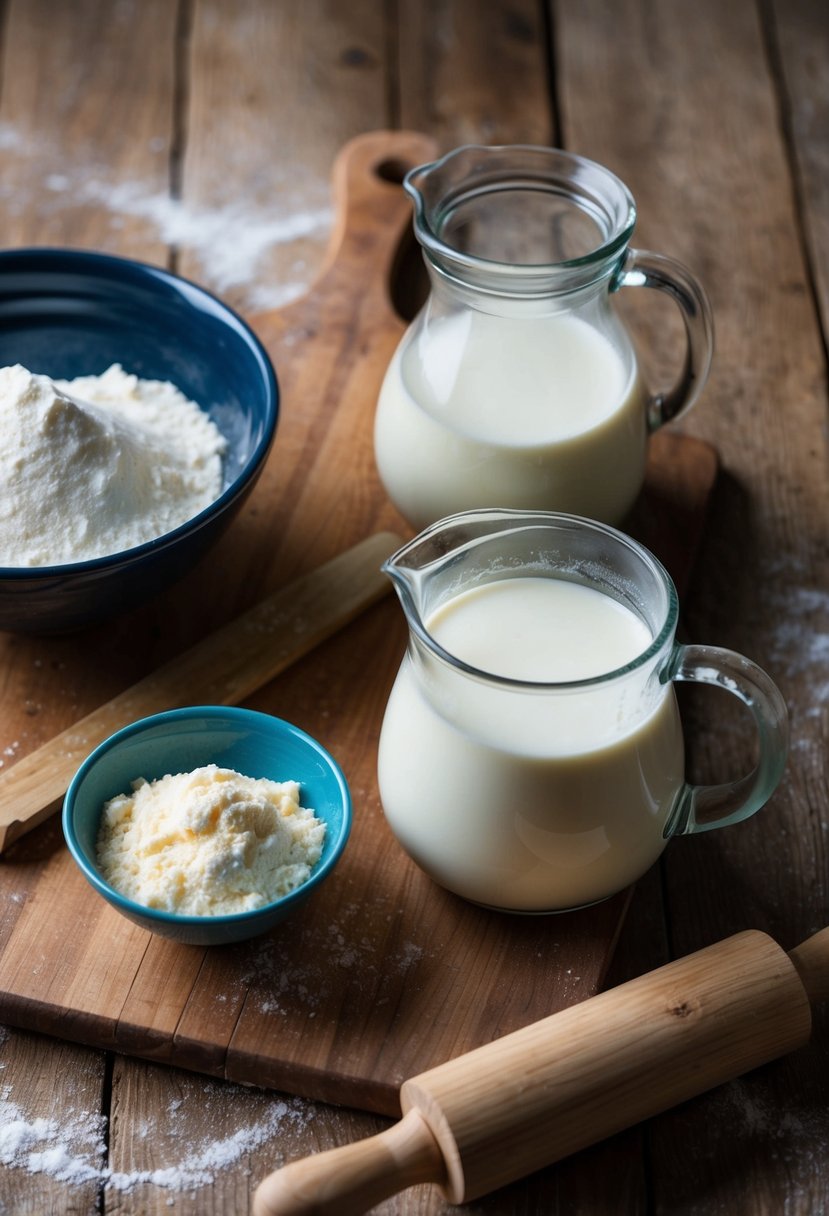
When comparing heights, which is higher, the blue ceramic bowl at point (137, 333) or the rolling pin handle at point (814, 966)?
the blue ceramic bowl at point (137, 333)

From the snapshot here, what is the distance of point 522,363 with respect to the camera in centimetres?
127

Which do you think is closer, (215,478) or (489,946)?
(489,946)

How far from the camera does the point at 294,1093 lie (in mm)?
1039

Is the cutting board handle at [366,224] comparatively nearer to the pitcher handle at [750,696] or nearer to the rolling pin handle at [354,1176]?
the pitcher handle at [750,696]

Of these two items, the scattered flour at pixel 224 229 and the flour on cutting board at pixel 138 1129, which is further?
the scattered flour at pixel 224 229

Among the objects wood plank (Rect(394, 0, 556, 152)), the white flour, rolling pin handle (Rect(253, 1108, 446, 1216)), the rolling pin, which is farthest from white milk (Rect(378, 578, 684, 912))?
wood plank (Rect(394, 0, 556, 152))

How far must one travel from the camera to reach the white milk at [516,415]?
1261mm

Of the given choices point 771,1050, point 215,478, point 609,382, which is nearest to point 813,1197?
point 771,1050

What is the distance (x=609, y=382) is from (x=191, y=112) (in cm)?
118

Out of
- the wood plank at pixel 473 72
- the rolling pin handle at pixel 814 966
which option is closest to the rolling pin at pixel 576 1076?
the rolling pin handle at pixel 814 966

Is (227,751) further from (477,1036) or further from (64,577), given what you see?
(477,1036)

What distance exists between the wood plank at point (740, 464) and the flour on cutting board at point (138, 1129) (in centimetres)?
30

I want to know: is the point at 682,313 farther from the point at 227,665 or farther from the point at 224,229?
the point at 224,229

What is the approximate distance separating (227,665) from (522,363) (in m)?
0.40
